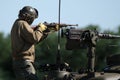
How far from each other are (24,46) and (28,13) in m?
0.64

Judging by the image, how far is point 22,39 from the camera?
1006cm

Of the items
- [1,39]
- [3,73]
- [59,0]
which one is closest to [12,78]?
[3,73]

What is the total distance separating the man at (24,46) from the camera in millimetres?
9898

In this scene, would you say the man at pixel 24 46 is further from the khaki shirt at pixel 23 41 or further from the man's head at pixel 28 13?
the man's head at pixel 28 13

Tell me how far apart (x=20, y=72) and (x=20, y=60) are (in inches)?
8.4

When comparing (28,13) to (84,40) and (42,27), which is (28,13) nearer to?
(42,27)

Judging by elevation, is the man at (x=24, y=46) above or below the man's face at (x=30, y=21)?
below

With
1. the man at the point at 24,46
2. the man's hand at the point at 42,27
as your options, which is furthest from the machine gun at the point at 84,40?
the man at the point at 24,46

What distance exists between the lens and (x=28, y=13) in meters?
10.3

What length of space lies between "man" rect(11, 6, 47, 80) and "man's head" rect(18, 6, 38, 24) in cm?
11

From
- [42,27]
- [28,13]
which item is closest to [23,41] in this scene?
[42,27]

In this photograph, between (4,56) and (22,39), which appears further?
(4,56)

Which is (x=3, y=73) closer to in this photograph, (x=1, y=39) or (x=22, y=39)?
(x=1, y=39)

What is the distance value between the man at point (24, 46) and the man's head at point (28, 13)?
0.36 feet
